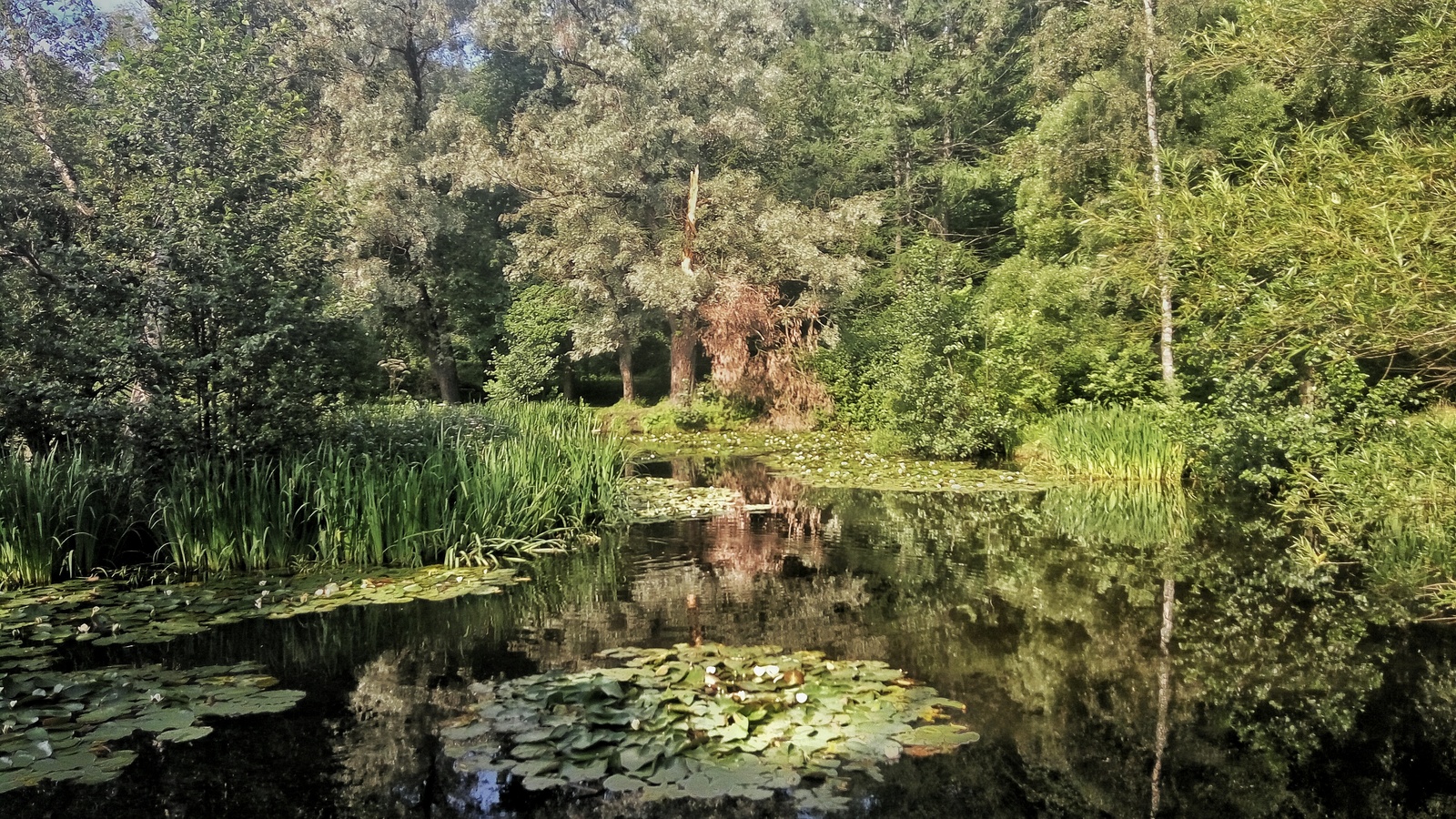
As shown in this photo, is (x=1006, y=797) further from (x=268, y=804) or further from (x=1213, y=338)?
(x=1213, y=338)

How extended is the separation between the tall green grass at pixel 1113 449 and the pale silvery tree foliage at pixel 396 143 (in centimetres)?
1473

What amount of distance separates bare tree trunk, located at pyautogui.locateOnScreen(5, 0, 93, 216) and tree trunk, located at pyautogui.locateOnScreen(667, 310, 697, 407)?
12256 mm

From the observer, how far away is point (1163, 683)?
17.0 feet

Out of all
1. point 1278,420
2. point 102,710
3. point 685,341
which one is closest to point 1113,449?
point 1278,420

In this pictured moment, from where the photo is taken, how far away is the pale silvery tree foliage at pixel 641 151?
66.9 feet

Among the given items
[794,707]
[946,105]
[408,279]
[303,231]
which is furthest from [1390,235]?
[408,279]

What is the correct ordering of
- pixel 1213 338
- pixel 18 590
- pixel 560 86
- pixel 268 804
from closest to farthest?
pixel 268 804
pixel 18 590
pixel 1213 338
pixel 560 86

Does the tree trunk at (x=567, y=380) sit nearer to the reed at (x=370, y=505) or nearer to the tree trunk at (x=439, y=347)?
the tree trunk at (x=439, y=347)

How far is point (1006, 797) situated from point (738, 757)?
3.75ft

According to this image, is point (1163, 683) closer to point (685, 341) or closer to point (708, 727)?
point (708, 727)

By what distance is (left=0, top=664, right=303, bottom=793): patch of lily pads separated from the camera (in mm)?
3998

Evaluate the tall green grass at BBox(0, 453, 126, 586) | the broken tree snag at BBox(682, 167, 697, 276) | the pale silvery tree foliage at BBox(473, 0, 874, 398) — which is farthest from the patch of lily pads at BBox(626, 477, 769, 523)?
the broken tree snag at BBox(682, 167, 697, 276)

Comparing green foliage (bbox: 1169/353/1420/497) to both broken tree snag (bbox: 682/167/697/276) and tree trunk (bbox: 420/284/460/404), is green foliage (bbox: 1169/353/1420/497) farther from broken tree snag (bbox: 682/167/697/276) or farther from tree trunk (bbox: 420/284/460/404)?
tree trunk (bbox: 420/284/460/404)

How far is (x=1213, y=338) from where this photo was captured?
1041 centimetres
